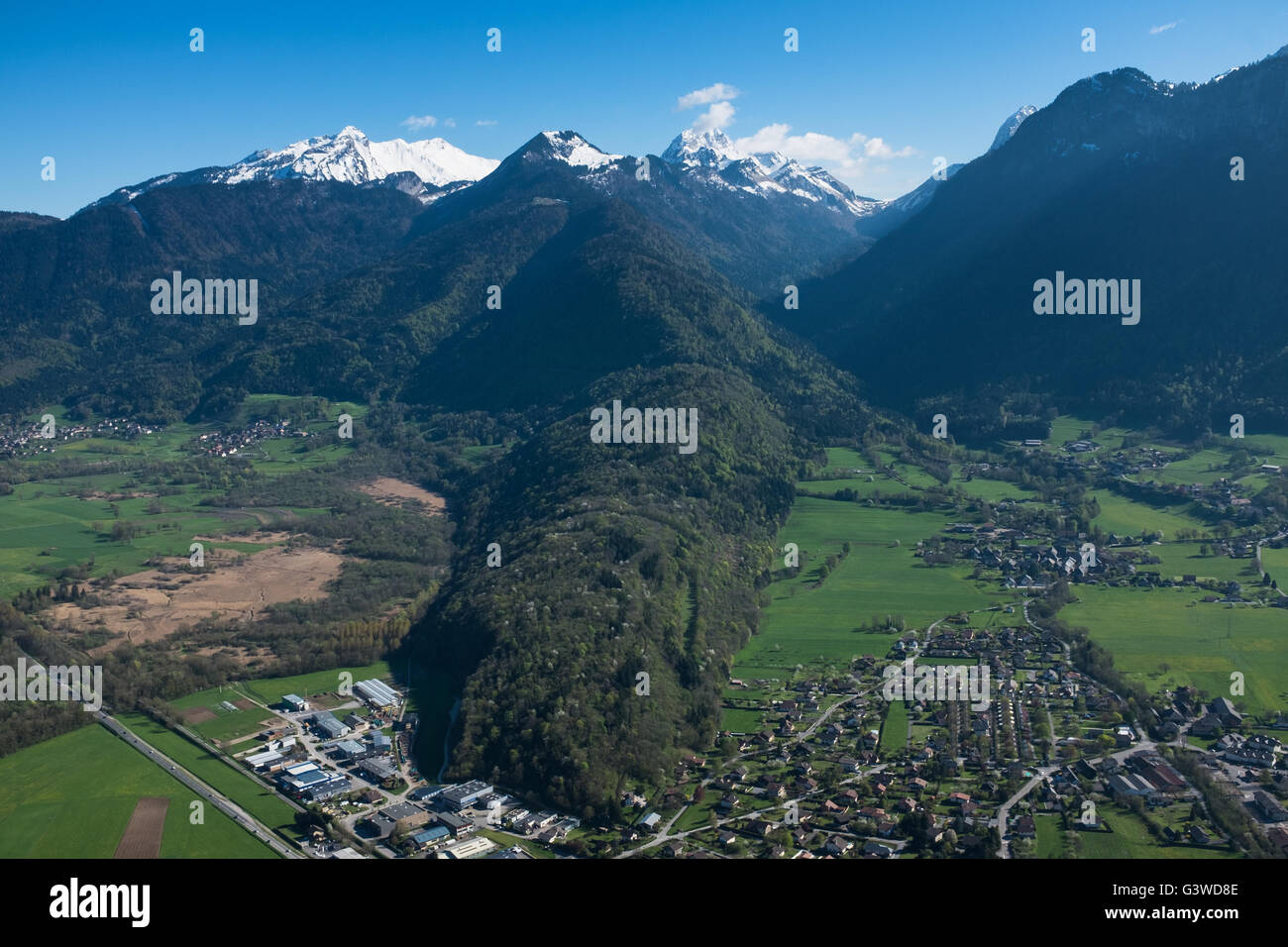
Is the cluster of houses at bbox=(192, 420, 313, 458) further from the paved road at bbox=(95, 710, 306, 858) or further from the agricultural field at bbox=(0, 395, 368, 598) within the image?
the paved road at bbox=(95, 710, 306, 858)

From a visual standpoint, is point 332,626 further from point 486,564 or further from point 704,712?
point 704,712

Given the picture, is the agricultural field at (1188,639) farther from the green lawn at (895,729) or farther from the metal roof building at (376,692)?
the metal roof building at (376,692)

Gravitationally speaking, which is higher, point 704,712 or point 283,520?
point 283,520

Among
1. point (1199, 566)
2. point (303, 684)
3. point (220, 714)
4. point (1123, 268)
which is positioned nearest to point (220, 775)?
point (220, 714)

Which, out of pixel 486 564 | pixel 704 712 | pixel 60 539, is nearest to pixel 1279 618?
pixel 704 712

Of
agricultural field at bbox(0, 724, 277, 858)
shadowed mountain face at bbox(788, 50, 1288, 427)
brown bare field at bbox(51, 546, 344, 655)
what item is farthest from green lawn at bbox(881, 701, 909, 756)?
shadowed mountain face at bbox(788, 50, 1288, 427)

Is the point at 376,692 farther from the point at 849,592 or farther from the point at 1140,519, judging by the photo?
the point at 1140,519

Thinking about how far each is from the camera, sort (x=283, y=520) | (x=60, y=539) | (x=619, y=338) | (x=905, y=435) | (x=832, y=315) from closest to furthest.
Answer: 1. (x=60, y=539)
2. (x=283, y=520)
3. (x=905, y=435)
4. (x=619, y=338)
5. (x=832, y=315)
